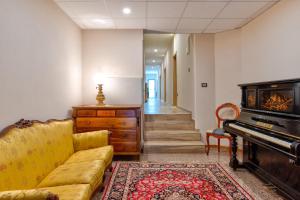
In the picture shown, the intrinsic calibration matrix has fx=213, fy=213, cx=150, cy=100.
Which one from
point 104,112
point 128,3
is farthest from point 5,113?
point 128,3

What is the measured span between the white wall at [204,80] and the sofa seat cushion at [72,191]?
11.6ft

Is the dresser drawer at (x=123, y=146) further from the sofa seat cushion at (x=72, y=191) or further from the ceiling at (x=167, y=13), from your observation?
the ceiling at (x=167, y=13)

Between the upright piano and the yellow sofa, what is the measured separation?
1.90 m

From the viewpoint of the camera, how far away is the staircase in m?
4.49

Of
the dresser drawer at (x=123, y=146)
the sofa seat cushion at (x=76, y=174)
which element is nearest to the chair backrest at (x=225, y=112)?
the dresser drawer at (x=123, y=146)

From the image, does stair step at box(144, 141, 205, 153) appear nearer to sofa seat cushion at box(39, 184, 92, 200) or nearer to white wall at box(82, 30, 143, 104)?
white wall at box(82, 30, 143, 104)

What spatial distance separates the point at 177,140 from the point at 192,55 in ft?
6.76

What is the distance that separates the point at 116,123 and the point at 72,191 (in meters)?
2.17

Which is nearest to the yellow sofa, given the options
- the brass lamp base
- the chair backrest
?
the brass lamp base

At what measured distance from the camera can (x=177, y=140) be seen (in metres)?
4.80

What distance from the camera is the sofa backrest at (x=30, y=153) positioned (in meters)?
1.71

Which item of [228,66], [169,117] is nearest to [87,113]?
[169,117]

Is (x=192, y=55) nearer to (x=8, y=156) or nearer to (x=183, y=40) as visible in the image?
(x=183, y=40)

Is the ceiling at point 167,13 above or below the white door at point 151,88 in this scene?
above
